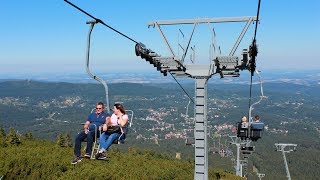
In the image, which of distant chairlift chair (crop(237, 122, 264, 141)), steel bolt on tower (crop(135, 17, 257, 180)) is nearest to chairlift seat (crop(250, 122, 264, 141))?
distant chairlift chair (crop(237, 122, 264, 141))

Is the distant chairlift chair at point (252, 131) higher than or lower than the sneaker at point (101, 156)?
lower

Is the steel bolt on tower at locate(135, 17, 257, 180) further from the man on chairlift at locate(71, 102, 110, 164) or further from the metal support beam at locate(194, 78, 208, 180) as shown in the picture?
the man on chairlift at locate(71, 102, 110, 164)

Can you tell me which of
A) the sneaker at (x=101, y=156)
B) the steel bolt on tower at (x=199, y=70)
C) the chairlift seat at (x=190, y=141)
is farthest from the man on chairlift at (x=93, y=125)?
the chairlift seat at (x=190, y=141)

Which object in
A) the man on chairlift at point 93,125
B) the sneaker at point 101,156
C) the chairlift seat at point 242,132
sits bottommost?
the chairlift seat at point 242,132

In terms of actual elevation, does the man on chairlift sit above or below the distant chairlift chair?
above

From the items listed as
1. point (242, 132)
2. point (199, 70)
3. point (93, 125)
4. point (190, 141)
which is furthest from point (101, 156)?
point (242, 132)

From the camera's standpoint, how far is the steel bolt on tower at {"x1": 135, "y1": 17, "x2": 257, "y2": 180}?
477 inches

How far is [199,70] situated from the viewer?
12.7 meters

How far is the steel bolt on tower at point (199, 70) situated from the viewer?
12.1 m

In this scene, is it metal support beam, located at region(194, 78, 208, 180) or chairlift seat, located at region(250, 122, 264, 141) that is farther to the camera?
chairlift seat, located at region(250, 122, 264, 141)

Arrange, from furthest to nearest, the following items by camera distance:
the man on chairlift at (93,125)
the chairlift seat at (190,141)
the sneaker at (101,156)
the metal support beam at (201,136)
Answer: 1. the chairlift seat at (190,141)
2. the metal support beam at (201,136)
3. the man on chairlift at (93,125)
4. the sneaker at (101,156)

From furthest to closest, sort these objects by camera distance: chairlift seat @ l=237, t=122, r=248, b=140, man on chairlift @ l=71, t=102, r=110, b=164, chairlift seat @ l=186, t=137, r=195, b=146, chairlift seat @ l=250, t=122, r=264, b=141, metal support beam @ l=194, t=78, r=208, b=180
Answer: chairlift seat @ l=237, t=122, r=248, b=140 → chairlift seat @ l=250, t=122, r=264, b=141 → chairlift seat @ l=186, t=137, r=195, b=146 → metal support beam @ l=194, t=78, r=208, b=180 → man on chairlift @ l=71, t=102, r=110, b=164

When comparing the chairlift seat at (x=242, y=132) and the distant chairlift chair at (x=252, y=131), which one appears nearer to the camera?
the distant chairlift chair at (x=252, y=131)

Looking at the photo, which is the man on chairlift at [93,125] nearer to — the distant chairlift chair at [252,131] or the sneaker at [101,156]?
the sneaker at [101,156]
